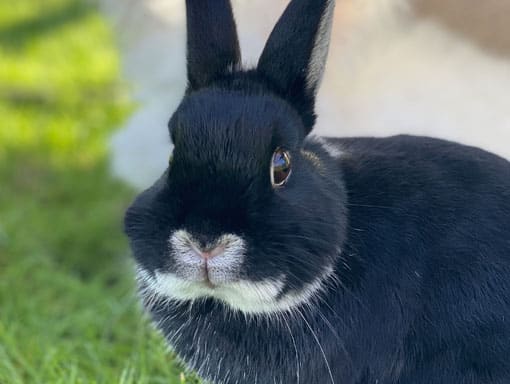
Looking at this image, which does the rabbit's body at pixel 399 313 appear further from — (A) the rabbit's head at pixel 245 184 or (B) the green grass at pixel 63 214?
(B) the green grass at pixel 63 214

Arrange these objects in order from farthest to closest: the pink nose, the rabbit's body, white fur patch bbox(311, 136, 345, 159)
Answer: white fur patch bbox(311, 136, 345, 159)
the rabbit's body
the pink nose

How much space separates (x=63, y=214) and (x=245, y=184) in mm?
2219

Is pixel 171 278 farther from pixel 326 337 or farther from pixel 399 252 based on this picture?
pixel 399 252

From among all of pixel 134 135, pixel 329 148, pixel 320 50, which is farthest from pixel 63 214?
pixel 320 50

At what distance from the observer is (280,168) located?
4.66 ft

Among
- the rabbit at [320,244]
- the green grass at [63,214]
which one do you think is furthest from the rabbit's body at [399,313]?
the green grass at [63,214]

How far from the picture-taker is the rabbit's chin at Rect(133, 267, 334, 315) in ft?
4.47

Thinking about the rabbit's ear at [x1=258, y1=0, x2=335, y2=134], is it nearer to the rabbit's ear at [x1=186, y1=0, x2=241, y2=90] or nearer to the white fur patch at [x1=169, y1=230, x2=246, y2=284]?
the rabbit's ear at [x1=186, y1=0, x2=241, y2=90]

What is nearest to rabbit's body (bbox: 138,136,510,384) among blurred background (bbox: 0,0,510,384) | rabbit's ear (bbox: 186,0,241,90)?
rabbit's ear (bbox: 186,0,241,90)

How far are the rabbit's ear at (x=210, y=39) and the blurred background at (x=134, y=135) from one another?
105 mm

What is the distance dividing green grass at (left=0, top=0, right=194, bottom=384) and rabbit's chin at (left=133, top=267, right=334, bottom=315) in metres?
0.53

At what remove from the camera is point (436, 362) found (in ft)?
5.06

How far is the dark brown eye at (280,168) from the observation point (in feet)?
4.62

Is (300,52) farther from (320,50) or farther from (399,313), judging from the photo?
(399,313)
